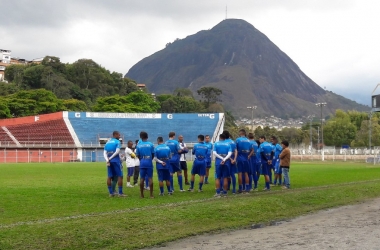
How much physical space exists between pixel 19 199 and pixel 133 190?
4974mm

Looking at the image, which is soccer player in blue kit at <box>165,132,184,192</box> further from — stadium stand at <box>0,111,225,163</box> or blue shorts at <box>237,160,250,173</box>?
stadium stand at <box>0,111,225,163</box>

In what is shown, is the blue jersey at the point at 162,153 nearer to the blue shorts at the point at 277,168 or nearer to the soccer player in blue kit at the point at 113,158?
the soccer player in blue kit at the point at 113,158

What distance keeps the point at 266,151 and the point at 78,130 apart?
238 feet

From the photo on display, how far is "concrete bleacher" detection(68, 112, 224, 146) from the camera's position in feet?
298

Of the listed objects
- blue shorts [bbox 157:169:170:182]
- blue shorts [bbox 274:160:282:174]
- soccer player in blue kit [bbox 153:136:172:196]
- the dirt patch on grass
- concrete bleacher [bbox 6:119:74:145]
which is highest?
concrete bleacher [bbox 6:119:74:145]

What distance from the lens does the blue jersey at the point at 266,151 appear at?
2062 cm

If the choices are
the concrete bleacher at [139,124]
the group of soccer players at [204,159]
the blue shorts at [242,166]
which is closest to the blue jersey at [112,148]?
the group of soccer players at [204,159]

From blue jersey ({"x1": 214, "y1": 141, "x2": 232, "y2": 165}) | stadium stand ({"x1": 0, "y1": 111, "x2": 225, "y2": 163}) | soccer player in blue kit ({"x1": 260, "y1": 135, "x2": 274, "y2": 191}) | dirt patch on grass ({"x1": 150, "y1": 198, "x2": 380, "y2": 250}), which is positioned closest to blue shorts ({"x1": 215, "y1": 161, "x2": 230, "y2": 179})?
blue jersey ({"x1": 214, "y1": 141, "x2": 232, "y2": 165})

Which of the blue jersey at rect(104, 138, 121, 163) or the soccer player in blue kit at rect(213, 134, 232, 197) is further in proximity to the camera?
the soccer player in blue kit at rect(213, 134, 232, 197)

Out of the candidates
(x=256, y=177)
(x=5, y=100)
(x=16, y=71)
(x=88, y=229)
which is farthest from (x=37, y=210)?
(x=16, y=71)

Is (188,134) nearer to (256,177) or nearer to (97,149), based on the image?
(97,149)

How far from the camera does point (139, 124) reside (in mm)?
95562

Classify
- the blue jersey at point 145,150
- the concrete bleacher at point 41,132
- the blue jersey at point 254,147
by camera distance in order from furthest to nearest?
the concrete bleacher at point 41,132, the blue jersey at point 254,147, the blue jersey at point 145,150

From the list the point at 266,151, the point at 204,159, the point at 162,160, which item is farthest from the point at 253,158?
the point at 162,160
